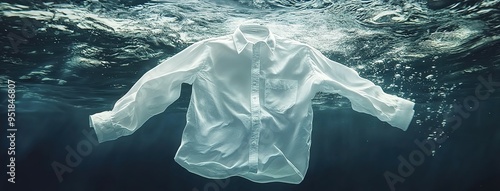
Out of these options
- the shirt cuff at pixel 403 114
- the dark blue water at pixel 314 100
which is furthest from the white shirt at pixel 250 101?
the dark blue water at pixel 314 100

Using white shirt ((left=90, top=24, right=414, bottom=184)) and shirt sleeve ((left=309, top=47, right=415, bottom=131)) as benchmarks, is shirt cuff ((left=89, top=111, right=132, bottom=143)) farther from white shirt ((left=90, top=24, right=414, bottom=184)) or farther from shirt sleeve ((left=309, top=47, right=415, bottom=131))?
shirt sleeve ((left=309, top=47, right=415, bottom=131))

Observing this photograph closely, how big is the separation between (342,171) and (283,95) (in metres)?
20.9

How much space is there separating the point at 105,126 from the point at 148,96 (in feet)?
1.91

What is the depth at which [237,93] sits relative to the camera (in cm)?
435

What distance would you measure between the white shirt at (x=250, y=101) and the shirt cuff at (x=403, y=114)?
11 mm

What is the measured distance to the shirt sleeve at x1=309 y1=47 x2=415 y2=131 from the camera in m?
3.95

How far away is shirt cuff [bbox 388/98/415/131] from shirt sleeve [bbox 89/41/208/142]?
96.3 inches

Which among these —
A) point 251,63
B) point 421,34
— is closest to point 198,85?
point 251,63

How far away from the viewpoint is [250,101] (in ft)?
14.0

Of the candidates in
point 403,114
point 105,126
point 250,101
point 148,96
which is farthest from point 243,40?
point 403,114

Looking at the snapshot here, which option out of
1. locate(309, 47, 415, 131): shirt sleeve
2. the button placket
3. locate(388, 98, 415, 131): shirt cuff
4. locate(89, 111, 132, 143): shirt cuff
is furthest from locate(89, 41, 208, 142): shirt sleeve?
locate(388, 98, 415, 131): shirt cuff

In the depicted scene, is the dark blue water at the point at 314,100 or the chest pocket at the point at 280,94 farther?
the dark blue water at the point at 314,100

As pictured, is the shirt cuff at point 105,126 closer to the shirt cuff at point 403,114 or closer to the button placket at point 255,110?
the button placket at point 255,110

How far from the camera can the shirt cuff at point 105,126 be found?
355cm
